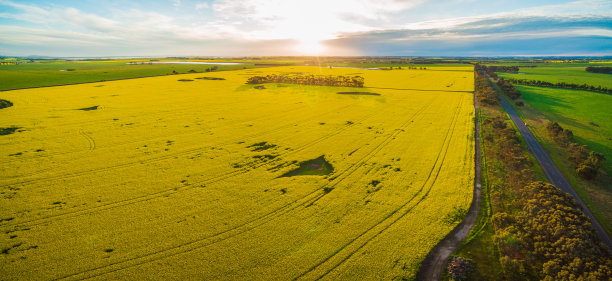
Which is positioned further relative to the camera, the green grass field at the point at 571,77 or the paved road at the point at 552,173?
the green grass field at the point at 571,77

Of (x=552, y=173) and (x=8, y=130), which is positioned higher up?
(x=8, y=130)

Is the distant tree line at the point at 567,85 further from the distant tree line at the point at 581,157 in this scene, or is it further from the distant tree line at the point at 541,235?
the distant tree line at the point at 541,235

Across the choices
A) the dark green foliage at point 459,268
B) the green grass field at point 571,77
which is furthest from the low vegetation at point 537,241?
the green grass field at point 571,77

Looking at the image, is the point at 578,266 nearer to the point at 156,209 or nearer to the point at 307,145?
the point at 307,145

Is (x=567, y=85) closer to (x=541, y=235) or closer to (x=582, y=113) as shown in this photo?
(x=582, y=113)

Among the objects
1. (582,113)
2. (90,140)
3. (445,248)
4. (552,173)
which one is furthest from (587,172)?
(90,140)

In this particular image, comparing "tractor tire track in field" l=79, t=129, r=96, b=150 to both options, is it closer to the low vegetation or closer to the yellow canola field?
the yellow canola field

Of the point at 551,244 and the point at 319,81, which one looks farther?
the point at 319,81
